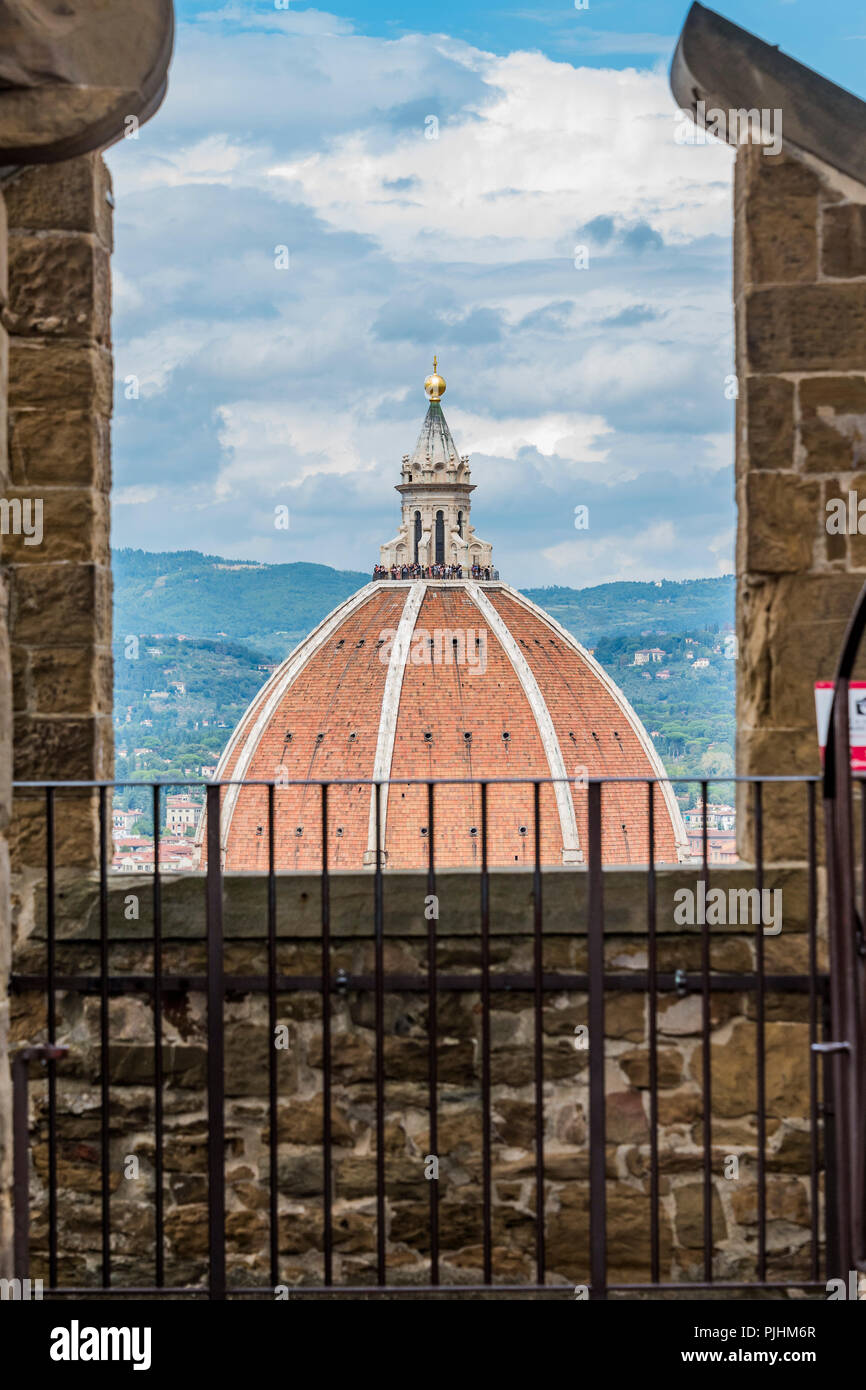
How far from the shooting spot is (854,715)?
3.47 metres

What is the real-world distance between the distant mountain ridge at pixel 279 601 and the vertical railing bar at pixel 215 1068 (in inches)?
1020

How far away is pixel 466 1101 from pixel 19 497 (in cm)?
190

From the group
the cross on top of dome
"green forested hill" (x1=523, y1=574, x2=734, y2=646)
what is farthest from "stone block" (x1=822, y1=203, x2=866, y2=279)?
the cross on top of dome

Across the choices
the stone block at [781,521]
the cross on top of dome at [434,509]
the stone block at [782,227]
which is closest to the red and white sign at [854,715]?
the stone block at [781,521]

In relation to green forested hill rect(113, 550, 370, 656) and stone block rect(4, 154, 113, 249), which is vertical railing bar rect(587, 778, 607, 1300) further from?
green forested hill rect(113, 550, 370, 656)

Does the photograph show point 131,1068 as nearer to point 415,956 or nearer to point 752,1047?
point 415,956

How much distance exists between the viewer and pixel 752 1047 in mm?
3578

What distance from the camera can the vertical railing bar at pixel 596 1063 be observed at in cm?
300

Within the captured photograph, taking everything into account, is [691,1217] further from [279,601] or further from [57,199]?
[279,601]

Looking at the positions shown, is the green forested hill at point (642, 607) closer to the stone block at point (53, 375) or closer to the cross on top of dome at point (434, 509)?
the cross on top of dome at point (434, 509)

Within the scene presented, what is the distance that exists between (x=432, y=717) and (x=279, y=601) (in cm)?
715

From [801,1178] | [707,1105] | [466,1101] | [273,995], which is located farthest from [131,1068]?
[801,1178]
